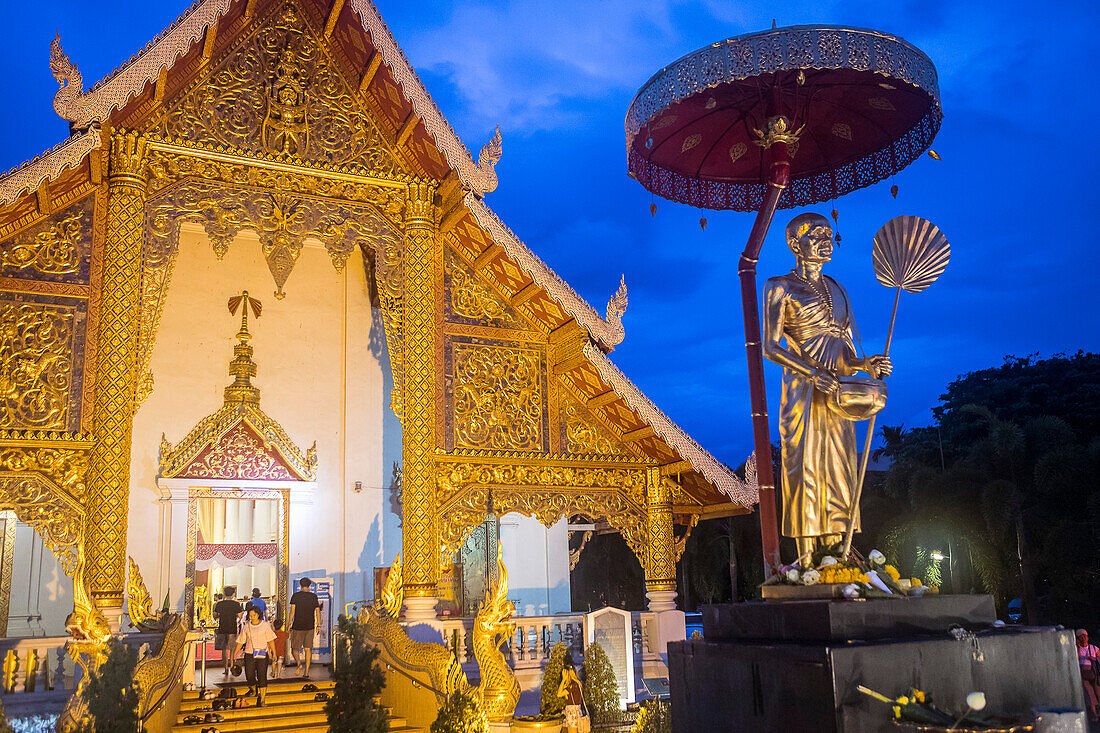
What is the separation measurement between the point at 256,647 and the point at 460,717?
2995mm

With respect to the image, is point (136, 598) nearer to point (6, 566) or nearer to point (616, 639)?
point (6, 566)

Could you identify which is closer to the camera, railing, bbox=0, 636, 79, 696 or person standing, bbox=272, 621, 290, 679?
railing, bbox=0, 636, 79, 696

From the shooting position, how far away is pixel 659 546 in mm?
10766

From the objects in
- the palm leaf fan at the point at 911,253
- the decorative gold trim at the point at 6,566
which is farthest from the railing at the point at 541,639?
the palm leaf fan at the point at 911,253

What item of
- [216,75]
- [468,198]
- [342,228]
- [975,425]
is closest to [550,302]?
[468,198]

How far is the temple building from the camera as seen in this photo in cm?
820

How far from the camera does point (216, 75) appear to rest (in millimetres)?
9312

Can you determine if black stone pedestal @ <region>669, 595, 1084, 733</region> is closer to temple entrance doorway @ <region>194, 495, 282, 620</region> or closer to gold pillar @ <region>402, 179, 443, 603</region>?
gold pillar @ <region>402, 179, 443, 603</region>

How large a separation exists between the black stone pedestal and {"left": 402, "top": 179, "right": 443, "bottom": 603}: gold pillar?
183 inches

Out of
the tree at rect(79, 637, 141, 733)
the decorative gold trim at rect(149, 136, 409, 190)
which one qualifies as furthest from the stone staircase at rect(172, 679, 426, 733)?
the decorative gold trim at rect(149, 136, 409, 190)

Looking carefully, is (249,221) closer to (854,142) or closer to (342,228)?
(342,228)

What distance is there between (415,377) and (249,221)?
2.27 m

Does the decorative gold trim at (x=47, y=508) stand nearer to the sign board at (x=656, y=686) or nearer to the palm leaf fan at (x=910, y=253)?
the sign board at (x=656, y=686)

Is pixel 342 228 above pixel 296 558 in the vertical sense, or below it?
above
